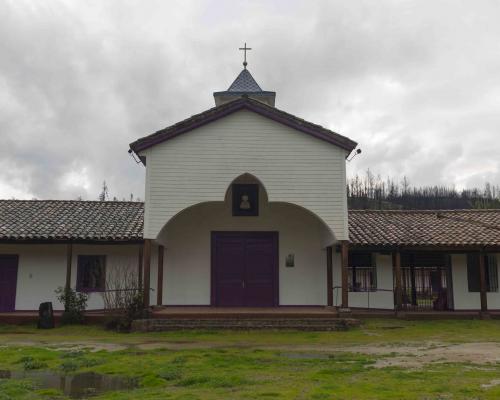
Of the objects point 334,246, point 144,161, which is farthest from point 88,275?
point 334,246

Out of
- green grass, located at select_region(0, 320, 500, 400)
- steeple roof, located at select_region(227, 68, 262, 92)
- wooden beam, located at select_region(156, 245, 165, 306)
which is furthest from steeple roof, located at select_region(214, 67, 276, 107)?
green grass, located at select_region(0, 320, 500, 400)

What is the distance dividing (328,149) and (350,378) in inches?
366

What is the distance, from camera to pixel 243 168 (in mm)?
16094

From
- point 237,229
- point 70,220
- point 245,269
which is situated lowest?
point 245,269

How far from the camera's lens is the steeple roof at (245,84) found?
24578mm

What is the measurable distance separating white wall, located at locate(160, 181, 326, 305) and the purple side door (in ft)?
18.0

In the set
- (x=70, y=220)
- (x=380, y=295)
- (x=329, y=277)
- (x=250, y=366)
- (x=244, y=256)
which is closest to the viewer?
(x=250, y=366)

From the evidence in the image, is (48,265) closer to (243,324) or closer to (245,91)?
(243,324)

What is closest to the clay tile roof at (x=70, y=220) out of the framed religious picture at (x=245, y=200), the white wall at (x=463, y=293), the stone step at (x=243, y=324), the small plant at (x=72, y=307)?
the small plant at (x=72, y=307)

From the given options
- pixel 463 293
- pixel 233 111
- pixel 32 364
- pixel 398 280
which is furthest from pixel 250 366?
pixel 463 293

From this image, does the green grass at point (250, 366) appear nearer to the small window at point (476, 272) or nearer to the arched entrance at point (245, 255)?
the arched entrance at point (245, 255)

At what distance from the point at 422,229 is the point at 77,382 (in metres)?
14.8

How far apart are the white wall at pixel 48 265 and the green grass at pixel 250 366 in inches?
136

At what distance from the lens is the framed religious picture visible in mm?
18500
